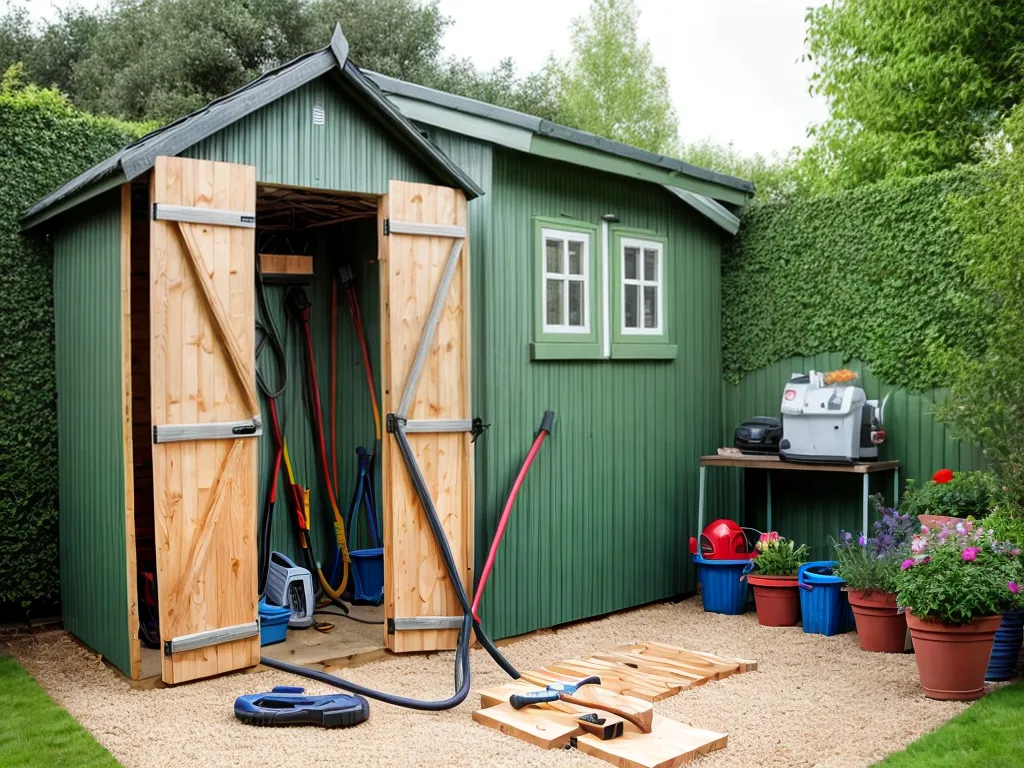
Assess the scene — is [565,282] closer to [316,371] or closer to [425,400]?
[425,400]

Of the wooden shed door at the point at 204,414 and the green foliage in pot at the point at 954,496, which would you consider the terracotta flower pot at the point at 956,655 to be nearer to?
the green foliage in pot at the point at 954,496

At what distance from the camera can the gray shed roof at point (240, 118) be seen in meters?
4.38

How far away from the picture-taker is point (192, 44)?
50.2 ft

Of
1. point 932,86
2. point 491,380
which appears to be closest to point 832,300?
point 491,380

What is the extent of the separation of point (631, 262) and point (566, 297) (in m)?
0.69

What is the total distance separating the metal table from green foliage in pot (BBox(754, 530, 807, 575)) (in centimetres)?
44

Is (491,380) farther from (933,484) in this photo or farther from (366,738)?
(933,484)

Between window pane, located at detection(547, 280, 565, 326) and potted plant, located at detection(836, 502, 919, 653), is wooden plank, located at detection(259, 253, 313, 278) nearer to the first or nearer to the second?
window pane, located at detection(547, 280, 565, 326)

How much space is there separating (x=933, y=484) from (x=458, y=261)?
2.98 meters

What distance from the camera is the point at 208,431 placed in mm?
4621

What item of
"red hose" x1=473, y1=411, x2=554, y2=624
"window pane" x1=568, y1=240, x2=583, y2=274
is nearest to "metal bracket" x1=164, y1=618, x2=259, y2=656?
"red hose" x1=473, y1=411, x2=554, y2=624

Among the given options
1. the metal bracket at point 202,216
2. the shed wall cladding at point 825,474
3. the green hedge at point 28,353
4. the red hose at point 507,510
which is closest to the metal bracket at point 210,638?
the red hose at point 507,510

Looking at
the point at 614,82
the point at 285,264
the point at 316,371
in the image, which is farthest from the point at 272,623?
the point at 614,82

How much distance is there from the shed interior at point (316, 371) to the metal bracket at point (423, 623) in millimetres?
540
